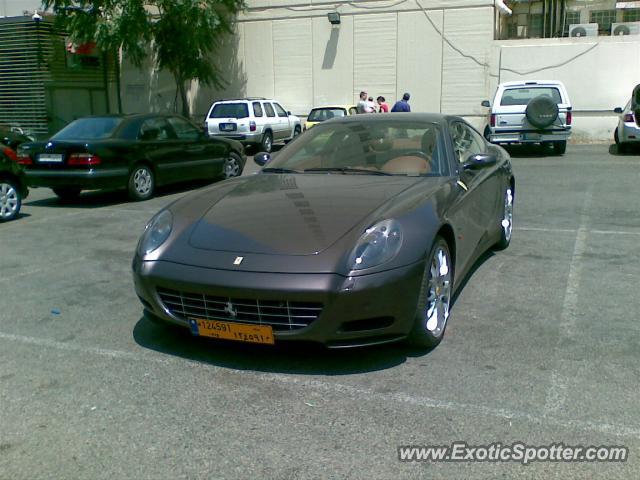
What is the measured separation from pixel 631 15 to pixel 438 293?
30.4 metres

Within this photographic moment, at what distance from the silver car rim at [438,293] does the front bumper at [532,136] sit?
12.6 meters

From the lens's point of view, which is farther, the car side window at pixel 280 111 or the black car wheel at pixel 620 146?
the car side window at pixel 280 111

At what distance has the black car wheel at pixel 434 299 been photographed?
3.91 metres

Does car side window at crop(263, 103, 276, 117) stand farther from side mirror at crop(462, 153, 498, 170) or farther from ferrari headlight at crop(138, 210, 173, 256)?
ferrari headlight at crop(138, 210, 173, 256)

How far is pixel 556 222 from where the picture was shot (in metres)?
8.29

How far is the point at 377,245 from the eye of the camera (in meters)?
3.79

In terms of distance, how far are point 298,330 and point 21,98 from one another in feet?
75.7

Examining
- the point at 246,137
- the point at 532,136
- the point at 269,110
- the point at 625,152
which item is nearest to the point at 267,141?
the point at 246,137

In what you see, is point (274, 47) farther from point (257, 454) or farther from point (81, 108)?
point (257, 454)

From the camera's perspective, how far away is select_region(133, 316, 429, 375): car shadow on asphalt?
3.86 metres

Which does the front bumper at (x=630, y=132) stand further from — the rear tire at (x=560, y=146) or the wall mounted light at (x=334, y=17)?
the wall mounted light at (x=334, y=17)

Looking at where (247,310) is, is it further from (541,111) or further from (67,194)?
(541,111)

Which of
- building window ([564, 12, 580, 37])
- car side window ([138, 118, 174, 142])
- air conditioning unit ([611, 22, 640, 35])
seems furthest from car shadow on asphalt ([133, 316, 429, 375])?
building window ([564, 12, 580, 37])

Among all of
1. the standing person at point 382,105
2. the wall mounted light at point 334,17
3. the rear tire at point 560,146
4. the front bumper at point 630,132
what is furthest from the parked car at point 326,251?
the wall mounted light at point 334,17
